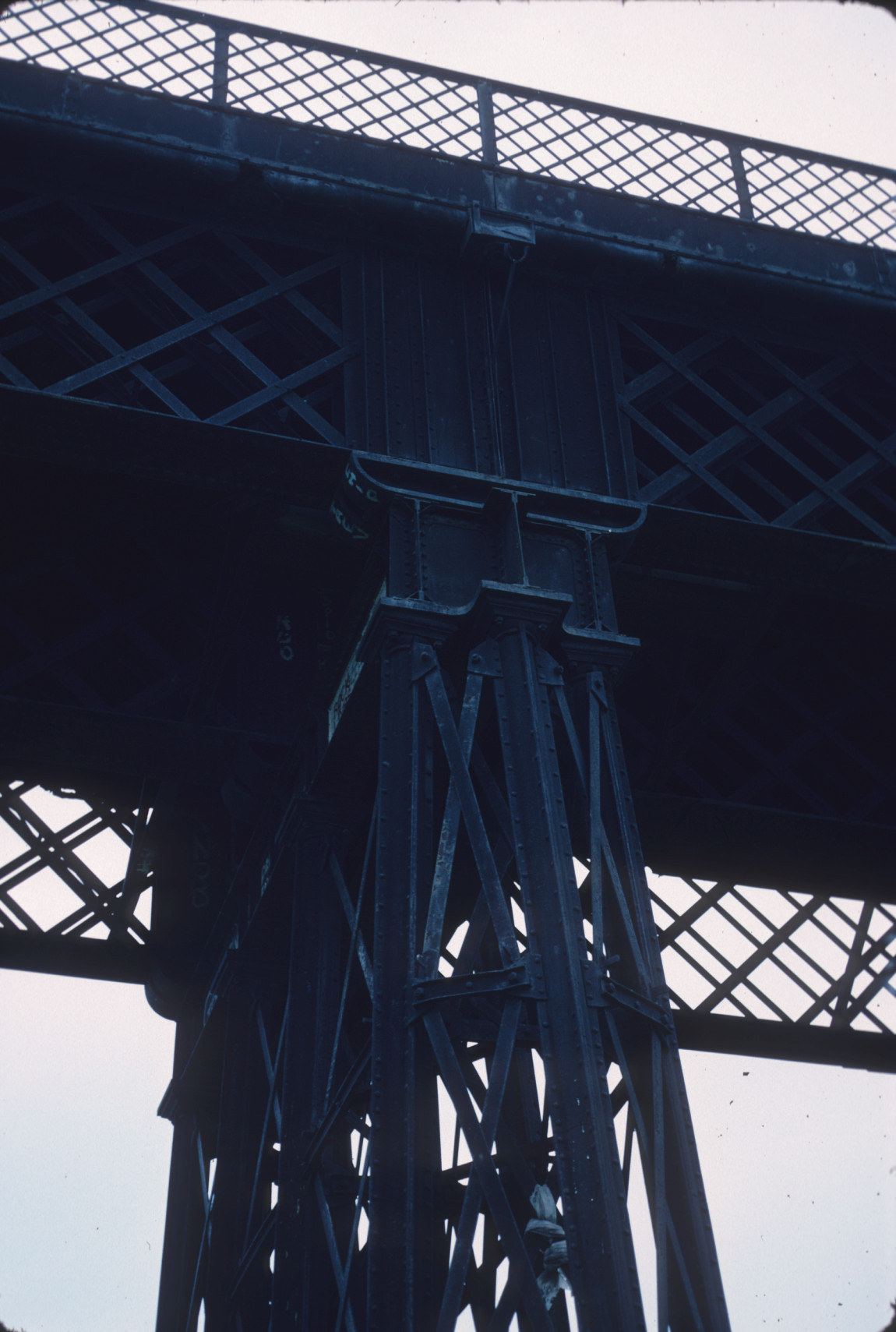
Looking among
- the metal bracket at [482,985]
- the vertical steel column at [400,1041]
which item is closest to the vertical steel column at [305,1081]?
the vertical steel column at [400,1041]

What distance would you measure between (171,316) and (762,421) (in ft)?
13.9

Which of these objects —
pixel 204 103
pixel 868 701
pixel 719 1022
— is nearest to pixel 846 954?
pixel 719 1022

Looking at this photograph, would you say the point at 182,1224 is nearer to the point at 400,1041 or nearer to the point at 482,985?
the point at 400,1041

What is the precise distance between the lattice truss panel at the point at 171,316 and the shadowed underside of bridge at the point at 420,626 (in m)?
0.04

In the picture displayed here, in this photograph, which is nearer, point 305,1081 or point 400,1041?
point 400,1041

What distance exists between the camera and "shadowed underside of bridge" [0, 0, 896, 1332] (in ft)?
22.0

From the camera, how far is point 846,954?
45.5 ft

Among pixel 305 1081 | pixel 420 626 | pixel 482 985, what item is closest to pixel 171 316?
pixel 420 626

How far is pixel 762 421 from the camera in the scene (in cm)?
990

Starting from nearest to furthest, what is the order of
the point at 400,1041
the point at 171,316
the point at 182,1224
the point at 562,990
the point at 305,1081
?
the point at 562,990
the point at 400,1041
the point at 305,1081
the point at 171,316
the point at 182,1224

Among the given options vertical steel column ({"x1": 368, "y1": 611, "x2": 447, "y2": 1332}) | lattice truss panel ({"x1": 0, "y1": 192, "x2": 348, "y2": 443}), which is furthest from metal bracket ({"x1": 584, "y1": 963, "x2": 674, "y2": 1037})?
lattice truss panel ({"x1": 0, "y1": 192, "x2": 348, "y2": 443})

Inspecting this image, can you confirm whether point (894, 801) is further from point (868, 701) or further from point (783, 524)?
point (783, 524)

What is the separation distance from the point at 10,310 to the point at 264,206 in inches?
78.8

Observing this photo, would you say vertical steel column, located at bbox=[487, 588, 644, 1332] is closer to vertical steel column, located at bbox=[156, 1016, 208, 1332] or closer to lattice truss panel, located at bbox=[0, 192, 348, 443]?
lattice truss panel, located at bbox=[0, 192, 348, 443]
